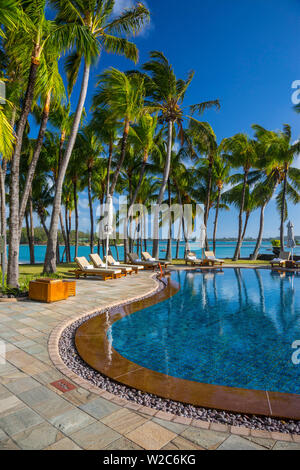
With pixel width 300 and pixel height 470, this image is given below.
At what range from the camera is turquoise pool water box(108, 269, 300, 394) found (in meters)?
3.86

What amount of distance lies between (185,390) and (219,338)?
228 centimetres

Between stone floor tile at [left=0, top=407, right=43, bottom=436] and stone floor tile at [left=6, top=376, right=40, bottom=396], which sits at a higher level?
stone floor tile at [left=0, top=407, right=43, bottom=436]

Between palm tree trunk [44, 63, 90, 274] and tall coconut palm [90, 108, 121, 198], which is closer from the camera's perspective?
palm tree trunk [44, 63, 90, 274]

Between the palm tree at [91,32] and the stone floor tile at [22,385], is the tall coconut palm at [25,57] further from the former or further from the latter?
the stone floor tile at [22,385]

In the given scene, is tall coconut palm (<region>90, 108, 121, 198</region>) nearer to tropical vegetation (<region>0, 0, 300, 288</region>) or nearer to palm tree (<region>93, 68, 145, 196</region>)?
tropical vegetation (<region>0, 0, 300, 288</region>)

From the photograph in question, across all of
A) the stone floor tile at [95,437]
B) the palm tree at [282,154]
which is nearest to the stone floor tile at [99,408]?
the stone floor tile at [95,437]

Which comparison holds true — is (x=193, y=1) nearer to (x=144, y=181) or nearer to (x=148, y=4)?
(x=148, y=4)

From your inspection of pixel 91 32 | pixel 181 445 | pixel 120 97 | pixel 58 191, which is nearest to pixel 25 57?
pixel 91 32

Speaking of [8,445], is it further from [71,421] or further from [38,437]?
[71,421]

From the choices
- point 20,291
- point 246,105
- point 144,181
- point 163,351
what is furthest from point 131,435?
point 144,181

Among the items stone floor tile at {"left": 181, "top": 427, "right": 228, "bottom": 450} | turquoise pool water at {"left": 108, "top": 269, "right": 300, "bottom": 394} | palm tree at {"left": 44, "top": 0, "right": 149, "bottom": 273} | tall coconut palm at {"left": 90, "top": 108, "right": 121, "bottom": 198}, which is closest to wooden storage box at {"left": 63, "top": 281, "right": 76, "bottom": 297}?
turquoise pool water at {"left": 108, "top": 269, "right": 300, "bottom": 394}

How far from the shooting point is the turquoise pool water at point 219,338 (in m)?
3.86
